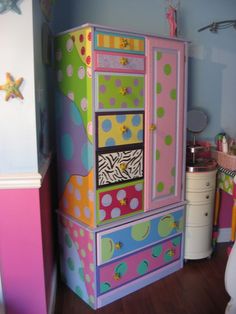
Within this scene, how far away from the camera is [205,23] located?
2703 mm

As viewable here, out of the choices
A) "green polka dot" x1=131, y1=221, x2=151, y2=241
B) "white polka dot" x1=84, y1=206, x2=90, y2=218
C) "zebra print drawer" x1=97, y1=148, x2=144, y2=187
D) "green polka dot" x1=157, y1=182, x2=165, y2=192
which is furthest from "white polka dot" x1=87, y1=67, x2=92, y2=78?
"green polka dot" x1=131, y1=221, x2=151, y2=241

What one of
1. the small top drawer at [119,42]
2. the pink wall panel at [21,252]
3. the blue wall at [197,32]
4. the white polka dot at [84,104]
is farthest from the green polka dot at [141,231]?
the small top drawer at [119,42]

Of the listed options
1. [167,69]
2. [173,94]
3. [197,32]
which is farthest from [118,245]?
[197,32]

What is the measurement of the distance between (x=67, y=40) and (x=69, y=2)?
52 centimetres

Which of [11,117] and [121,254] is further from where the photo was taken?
[121,254]

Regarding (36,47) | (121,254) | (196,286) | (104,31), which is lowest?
(196,286)

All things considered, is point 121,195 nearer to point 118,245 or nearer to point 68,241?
point 118,245

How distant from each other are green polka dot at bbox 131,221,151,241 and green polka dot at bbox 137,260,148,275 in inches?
7.4

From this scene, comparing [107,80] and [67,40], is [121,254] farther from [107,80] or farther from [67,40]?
[67,40]

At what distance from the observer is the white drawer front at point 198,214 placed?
2.55 meters

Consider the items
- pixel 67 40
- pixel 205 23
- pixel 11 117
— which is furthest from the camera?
pixel 205 23

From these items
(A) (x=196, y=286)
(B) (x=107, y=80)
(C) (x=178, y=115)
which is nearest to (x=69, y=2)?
(B) (x=107, y=80)

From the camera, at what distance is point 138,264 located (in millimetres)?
2285

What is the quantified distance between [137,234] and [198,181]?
651 mm
